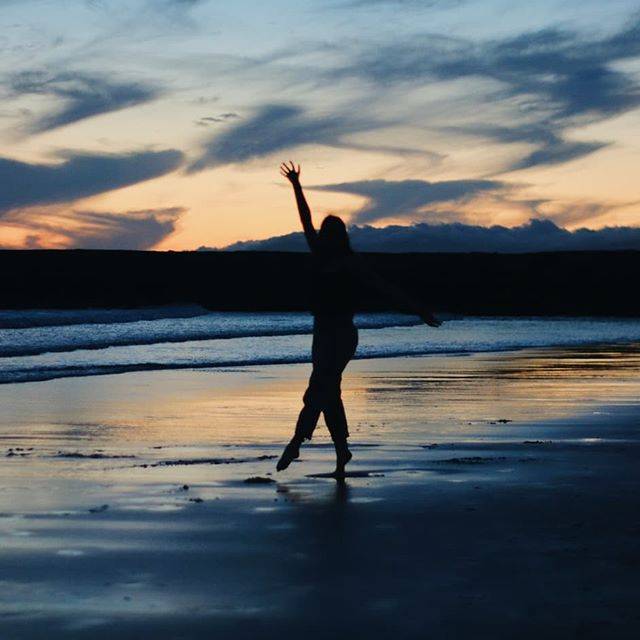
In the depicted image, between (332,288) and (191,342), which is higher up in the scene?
(332,288)

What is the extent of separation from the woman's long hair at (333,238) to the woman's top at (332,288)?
0.15ft

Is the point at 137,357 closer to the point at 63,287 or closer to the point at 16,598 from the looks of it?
the point at 16,598

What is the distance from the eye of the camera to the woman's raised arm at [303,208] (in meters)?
8.87

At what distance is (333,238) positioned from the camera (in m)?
8.72

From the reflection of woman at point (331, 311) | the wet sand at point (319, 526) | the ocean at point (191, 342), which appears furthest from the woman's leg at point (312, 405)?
the ocean at point (191, 342)

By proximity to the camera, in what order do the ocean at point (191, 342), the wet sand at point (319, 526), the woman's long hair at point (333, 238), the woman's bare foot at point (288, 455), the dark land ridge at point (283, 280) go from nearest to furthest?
the wet sand at point (319, 526) < the woman's long hair at point (333, 238) < the woman's bare foot at point (288, 455) < the ocean at point (191, 342) < the dark land ridge at point (283, 280)

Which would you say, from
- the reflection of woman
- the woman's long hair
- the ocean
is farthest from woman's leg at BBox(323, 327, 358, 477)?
the ocean

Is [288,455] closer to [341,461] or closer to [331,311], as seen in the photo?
[341,461]

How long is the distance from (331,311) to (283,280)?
101m

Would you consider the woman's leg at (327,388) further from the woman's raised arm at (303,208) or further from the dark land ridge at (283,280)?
the dark land ridge at (283,280)

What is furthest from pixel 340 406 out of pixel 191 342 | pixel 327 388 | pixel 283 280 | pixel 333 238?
pixel 283 280

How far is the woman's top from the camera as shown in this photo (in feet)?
28.7

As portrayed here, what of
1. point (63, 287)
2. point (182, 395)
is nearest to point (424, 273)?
point (63, 287)

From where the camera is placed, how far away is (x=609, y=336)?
36688 millimetres
